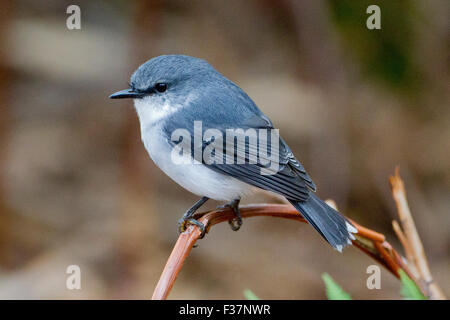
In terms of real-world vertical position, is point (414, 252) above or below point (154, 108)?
below

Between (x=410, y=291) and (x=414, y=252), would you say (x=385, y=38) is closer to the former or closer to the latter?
(x=414, y=252)

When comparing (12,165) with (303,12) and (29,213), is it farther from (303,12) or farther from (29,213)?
(303,12)

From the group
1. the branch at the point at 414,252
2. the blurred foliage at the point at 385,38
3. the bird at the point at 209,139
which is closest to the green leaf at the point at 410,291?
the branch at the point at 414,252

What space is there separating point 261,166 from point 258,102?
90.1 inches

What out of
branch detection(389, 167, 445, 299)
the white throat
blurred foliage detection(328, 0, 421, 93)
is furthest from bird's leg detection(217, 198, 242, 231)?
blurred foliage detection(328, 0, 421, 93)

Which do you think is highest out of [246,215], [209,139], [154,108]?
[154,108]

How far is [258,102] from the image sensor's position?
4.38 m

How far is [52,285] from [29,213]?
2.49 ft

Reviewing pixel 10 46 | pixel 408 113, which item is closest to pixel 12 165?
pixel 10 46

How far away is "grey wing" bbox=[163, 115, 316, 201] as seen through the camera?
6.76 ft

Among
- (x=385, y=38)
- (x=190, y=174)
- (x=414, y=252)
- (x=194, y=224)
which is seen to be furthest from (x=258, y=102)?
(x=414, y=252)

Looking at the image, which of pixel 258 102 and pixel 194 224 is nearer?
pixel 194 224

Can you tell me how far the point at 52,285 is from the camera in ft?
12.0

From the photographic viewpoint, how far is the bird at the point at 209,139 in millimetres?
2077
